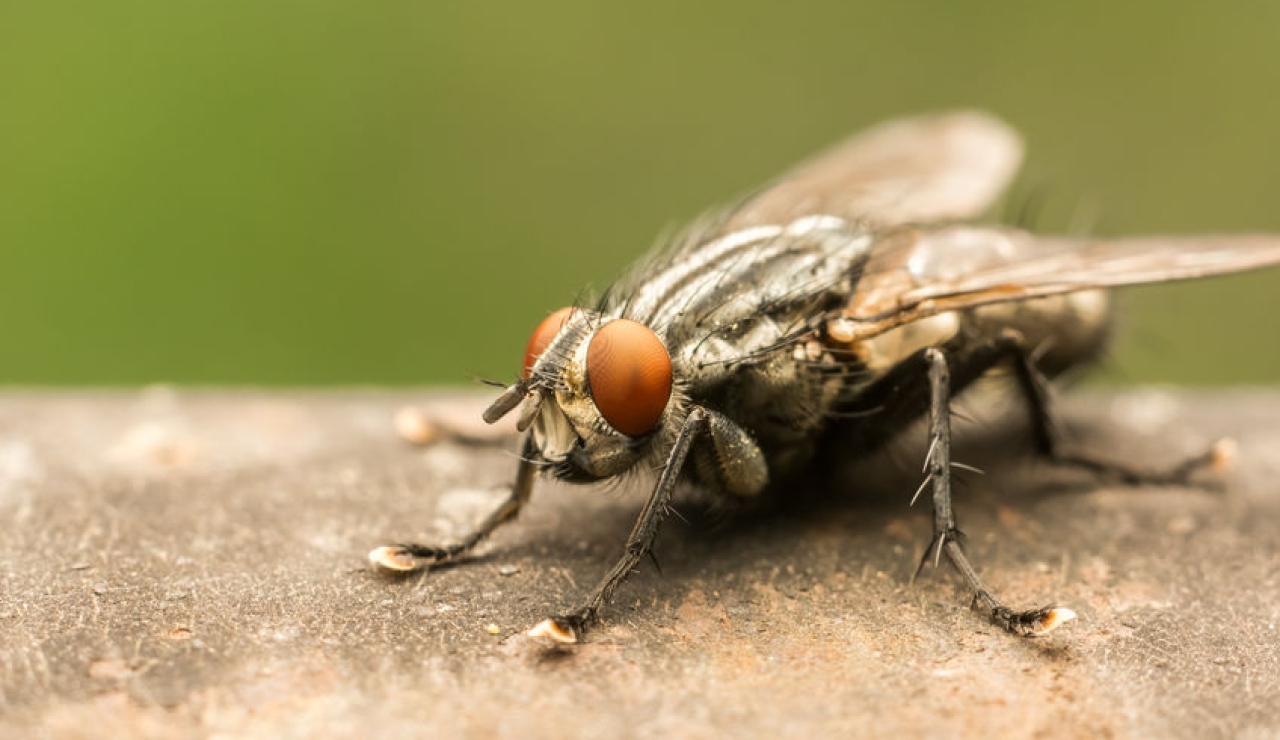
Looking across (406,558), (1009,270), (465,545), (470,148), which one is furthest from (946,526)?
(470,148)

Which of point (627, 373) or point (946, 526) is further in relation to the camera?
point (946, 526)

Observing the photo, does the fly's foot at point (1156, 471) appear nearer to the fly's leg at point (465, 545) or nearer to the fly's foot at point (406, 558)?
the fly's leg at point (465, 545)

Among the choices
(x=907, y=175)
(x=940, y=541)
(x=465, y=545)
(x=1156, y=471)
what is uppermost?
(x=907, y=175)

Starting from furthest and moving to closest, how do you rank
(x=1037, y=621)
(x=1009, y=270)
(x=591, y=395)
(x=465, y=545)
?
(x=1009, y=270) → (x=465, y=545) → (x=591, y=395) → (x=1037, y=621)

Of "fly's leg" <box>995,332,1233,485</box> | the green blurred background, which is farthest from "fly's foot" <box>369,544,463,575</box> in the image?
the green blurred background

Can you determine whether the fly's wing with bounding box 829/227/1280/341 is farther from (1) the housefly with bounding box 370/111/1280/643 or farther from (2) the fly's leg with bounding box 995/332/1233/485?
(2) the fly's leg with bounding box 995/332/1233/485

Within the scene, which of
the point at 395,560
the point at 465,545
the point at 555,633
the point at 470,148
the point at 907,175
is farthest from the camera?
the point at 470,148

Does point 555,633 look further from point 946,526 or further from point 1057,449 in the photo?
point 1057,449

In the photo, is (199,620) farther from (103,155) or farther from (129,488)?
(103,155)

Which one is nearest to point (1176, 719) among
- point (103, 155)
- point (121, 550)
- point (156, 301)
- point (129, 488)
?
point (121, 550)
